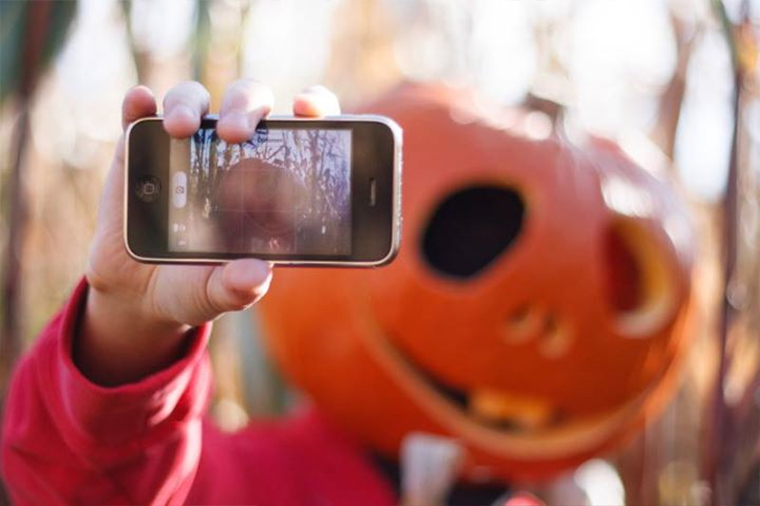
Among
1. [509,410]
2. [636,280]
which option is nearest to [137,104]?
[509,410]

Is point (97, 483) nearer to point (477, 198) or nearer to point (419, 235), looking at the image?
point (419, 235)

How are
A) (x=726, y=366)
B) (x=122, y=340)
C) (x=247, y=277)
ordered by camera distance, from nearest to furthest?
(x=247, y=277) → (x=122, y=340) → (x=726, y=366)

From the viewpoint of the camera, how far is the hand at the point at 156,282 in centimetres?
79

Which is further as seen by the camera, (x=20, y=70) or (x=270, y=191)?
(x=20, y=70)

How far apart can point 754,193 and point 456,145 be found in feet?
2.87

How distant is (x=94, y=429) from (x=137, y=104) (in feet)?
0.81

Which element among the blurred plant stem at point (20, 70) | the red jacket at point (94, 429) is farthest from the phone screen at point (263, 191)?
the blurred plant stem at point (20, 70)

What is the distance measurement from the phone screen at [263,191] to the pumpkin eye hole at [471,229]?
84 cm

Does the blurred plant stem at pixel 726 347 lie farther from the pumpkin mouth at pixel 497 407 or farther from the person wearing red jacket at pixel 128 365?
the person wearing red jacket at pixel 128 365

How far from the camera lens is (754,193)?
7.60 ft

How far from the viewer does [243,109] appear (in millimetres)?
803

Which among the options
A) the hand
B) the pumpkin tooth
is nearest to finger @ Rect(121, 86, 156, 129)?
the hand

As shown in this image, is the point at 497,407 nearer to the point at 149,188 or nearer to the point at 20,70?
the point at 20,70

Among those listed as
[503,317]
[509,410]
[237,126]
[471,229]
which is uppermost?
[237,126]
